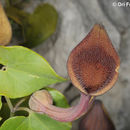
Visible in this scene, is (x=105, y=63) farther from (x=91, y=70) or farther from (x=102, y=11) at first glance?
(x=102, y=11)

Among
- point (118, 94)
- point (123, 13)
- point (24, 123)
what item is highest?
point (123, 13)

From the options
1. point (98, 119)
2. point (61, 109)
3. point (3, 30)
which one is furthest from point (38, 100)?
point (98, 119)

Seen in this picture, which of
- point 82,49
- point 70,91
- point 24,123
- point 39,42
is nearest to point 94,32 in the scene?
point 82,49

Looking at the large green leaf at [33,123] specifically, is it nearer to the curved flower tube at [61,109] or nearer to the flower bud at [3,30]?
the curved flower tube at [61,109]

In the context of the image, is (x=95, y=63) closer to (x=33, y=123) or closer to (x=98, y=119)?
(x=33, y=123)

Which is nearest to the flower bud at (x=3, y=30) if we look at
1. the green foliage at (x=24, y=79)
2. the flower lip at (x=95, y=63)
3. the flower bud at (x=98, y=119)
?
the green foliage at (x=24, y=79)
